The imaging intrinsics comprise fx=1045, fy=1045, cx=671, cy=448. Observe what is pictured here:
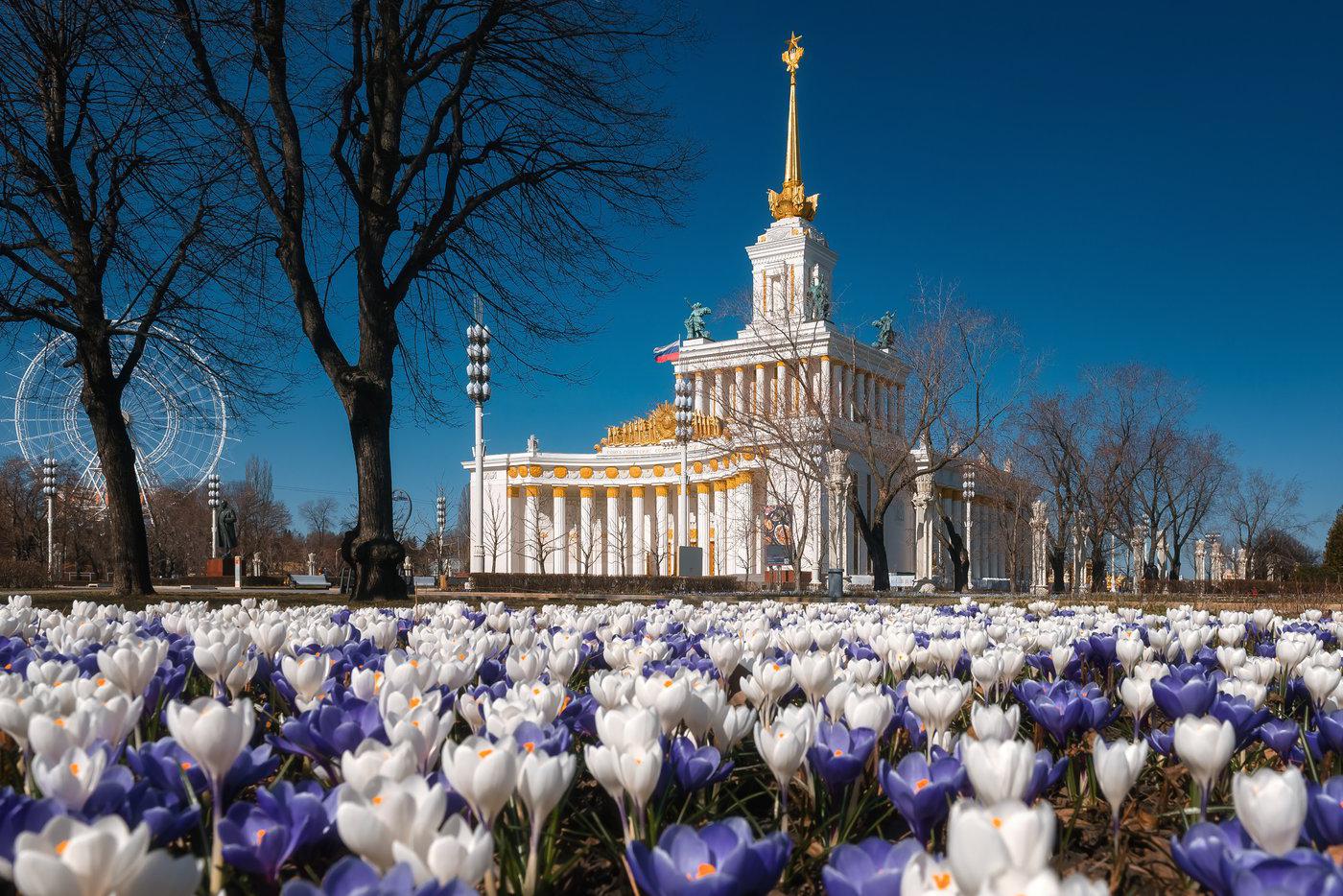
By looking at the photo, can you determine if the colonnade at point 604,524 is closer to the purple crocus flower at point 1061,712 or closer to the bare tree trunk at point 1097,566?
the bare tree trunk at point 1097,566

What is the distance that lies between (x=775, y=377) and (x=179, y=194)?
5717 centimetres

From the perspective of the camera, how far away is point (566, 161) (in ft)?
47.4

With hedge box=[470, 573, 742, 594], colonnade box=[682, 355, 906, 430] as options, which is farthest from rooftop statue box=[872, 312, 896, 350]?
hedge box=[470, 573, 742, 594]

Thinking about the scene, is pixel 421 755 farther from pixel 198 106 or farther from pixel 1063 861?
pixel 198 106

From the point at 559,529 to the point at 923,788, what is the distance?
7449cm

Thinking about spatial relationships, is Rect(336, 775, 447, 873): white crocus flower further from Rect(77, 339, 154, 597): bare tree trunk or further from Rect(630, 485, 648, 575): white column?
Rect(630, 485, 648, 575): white column

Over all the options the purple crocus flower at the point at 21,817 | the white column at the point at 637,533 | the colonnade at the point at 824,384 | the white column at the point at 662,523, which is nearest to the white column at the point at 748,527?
the colonnade at the point at 824,384

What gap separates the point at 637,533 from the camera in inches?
2933

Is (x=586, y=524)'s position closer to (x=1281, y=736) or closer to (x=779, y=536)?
(x=779, y=536)

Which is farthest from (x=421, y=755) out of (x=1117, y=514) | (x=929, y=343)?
(x=1117, y=514)

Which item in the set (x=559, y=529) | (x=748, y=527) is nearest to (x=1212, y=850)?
(x=748, y=527)

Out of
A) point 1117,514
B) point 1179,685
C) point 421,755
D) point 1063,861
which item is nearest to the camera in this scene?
point 421,755

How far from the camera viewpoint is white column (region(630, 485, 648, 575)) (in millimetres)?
74250

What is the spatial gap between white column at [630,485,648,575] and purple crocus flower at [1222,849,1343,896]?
72582 mm
